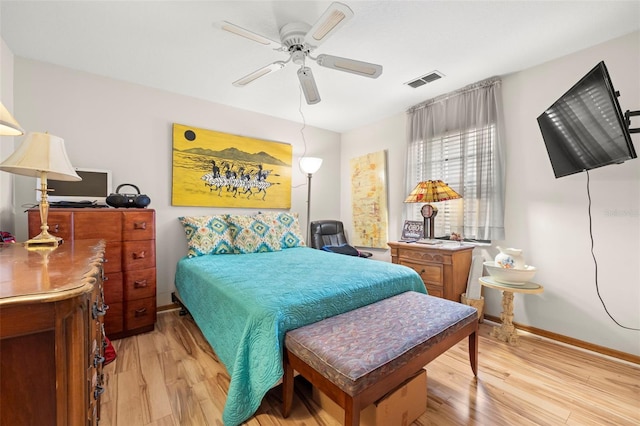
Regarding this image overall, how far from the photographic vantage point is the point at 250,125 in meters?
3.51

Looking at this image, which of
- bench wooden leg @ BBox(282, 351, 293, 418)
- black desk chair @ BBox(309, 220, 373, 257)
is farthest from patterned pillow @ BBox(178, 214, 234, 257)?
bench wooden leg @ BBox(282, 351, 293, 418)

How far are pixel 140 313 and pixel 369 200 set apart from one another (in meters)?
3.03

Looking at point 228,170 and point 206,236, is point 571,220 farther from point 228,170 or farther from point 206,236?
point 228,170

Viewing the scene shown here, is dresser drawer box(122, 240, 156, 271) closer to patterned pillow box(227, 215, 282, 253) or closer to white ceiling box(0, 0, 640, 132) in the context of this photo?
patterned pillow box(227, 215, 282, 253)

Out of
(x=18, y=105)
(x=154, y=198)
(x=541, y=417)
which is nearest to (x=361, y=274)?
(x=541, y=417)

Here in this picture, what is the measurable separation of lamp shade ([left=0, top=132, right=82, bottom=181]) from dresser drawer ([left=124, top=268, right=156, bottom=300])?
114 centimetres

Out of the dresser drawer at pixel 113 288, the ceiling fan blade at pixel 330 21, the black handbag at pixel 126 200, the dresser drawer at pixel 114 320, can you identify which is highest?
the ceiling fan blade at pixel 330 21

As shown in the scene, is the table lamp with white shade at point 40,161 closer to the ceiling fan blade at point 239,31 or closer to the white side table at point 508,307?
the ceiling fan blade at point 239,31

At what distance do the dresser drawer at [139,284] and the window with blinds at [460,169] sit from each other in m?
2.98

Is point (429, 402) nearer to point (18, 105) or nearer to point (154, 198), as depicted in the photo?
point (154, 198)

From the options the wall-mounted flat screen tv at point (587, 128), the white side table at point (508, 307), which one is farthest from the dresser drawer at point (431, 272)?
the wall-mounted flat screen tv at point (587, 128)

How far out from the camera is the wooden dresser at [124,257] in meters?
2.13

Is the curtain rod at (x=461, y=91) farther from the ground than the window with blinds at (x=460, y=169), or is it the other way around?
the curtain rod at (x=461, y=91)

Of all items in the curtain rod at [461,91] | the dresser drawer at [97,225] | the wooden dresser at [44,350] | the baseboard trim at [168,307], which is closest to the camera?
the wooden dresser at [44,350]
